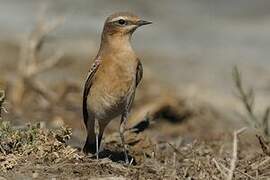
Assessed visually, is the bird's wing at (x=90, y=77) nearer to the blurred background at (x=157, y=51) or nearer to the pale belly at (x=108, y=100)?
the pale belly at (x=108, y=100)

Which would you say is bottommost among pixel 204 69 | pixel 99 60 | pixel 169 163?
pixel 204 69

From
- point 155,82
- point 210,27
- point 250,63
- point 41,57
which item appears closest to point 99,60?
point 155,82

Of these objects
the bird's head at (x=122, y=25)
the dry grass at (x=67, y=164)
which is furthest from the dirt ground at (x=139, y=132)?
the bird's head at (x=122, y=25)

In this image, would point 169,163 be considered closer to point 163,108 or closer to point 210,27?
point 163,108

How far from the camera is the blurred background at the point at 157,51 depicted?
13367 mm

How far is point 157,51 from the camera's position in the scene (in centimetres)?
1914

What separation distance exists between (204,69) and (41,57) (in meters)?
3.05

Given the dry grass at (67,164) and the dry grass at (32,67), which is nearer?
the dry grass at (67,164)

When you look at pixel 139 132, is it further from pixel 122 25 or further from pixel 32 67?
pixel 32 67

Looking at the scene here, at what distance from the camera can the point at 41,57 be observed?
17078 mm

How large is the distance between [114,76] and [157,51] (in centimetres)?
1049

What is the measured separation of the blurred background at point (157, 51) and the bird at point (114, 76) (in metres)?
2.41

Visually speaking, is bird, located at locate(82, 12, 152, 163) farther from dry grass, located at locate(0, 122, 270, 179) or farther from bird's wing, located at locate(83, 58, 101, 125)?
dry grass, located at locate(0, 122, 270, 179)

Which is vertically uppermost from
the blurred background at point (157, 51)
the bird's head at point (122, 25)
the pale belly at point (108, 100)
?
the bird's head at point (122, 25)
